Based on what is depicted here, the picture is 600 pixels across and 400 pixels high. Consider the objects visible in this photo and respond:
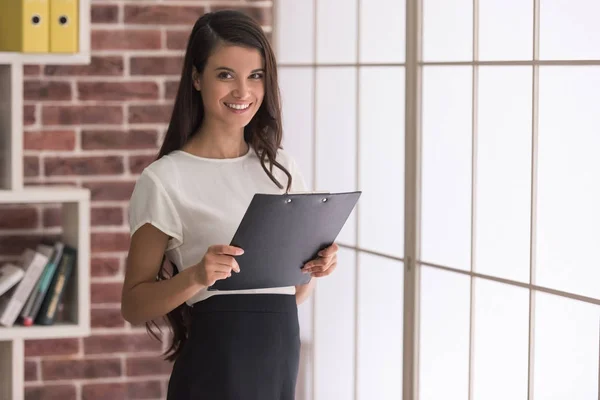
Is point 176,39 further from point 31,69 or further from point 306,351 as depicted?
point 306,351

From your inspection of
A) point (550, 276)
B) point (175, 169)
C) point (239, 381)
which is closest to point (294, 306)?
point (239, 381)

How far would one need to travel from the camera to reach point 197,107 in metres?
2.24

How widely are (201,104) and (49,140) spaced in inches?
55.2

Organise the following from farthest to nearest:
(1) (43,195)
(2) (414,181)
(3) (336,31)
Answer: (3) (336,31)
(1) (43,195)
(2) (414,181)

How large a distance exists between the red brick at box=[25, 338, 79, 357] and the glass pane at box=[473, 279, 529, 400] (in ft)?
5.28

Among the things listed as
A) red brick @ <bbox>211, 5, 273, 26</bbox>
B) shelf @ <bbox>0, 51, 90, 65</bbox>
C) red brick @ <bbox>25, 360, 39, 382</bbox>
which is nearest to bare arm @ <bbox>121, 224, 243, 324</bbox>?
shelf @ <bbox>0, 51, 90, 65</bbox>

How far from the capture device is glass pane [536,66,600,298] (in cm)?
207

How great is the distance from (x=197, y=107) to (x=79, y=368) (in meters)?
1.66

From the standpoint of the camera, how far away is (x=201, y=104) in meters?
2.25

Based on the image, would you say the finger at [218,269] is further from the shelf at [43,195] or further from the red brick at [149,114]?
the red brick at [149,114]

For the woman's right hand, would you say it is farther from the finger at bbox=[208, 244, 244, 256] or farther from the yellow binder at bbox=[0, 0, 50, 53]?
the yellow binder at bbox=[0, 0, 50, 53]

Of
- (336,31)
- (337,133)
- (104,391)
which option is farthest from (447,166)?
(104,391)

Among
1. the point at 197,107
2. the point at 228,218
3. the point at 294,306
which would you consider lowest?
the point at 294,306

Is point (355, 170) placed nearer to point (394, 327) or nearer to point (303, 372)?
point (394, 327)
